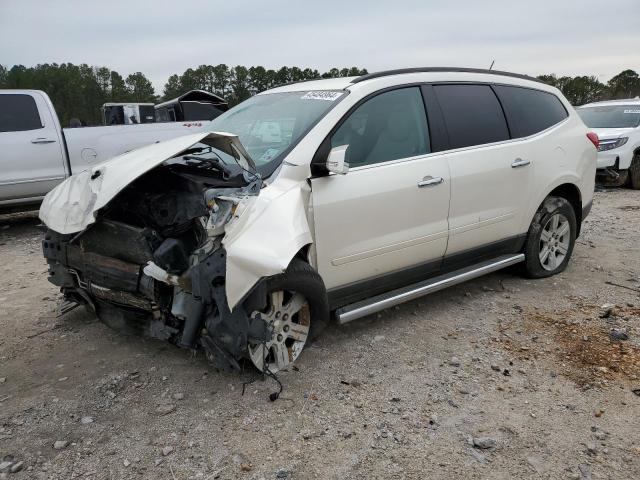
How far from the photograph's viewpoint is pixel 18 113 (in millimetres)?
7105

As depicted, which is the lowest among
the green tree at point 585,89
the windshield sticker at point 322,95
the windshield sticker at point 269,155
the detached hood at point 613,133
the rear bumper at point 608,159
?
the rear bumper at point 608,159

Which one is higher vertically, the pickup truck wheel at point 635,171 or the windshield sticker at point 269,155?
the windshield sticker at point 269,155

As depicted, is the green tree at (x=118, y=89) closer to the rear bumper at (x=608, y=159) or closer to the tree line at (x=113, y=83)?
the tree line at (x=113, y=83)

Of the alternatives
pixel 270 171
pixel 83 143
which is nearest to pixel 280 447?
pixel 270 171

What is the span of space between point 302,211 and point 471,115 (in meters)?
1.87

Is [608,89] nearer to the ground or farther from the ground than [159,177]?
farther from the ground

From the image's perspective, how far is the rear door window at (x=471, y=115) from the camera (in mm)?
3877

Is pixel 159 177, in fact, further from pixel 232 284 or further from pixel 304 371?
pixel 304 371

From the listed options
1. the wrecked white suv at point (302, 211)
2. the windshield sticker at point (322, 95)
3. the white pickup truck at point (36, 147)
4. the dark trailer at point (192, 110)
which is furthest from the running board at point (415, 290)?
the dark trailer at point (192, 110)

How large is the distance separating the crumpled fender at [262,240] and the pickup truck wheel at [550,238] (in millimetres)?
2566

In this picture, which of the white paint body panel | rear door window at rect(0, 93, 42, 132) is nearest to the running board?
the white paint body panel

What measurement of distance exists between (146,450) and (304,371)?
105 centimetres

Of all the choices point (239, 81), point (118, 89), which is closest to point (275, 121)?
point (239, 81)

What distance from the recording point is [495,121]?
13.8 feet
